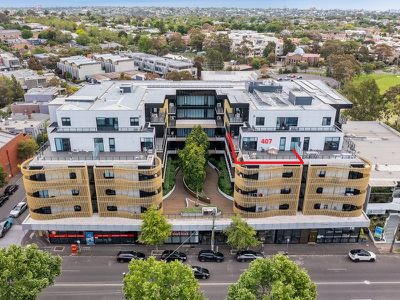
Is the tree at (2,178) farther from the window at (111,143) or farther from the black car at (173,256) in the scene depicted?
the black car at (173,256)

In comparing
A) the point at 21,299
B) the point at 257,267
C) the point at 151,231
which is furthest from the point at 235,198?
the point at 21,299

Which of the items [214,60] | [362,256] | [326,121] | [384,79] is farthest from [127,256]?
[384,79]

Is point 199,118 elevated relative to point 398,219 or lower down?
elevated

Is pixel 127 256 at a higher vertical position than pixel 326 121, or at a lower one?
lower

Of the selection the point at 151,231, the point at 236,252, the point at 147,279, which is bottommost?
the point at 236,252

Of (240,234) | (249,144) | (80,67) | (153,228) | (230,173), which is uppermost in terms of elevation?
(249,144)

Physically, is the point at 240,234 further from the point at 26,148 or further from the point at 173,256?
the point at 26,148

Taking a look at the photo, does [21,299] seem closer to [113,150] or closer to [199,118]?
[113,150]

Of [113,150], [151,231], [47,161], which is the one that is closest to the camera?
[151,231]
